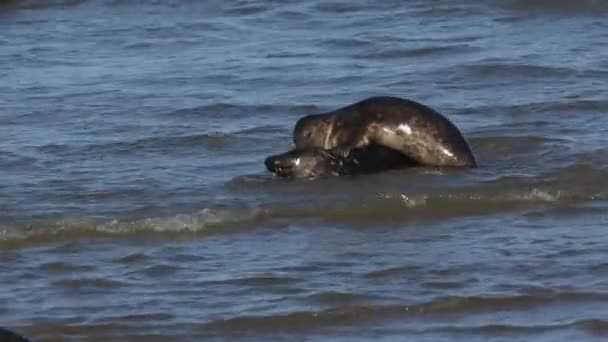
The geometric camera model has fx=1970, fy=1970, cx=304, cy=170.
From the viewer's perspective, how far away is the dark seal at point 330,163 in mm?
11922

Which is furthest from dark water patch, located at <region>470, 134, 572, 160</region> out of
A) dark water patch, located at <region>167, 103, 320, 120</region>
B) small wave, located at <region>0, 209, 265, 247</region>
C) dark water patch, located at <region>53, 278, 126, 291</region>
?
dark water patch, located at <region>53, 278, 126, 291</region>

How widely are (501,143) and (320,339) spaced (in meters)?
4.64

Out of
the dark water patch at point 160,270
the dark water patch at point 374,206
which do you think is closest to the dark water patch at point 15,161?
the dark water patch at point 374,206

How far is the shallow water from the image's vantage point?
351 inches

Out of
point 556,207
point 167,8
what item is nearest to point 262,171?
point 556,207

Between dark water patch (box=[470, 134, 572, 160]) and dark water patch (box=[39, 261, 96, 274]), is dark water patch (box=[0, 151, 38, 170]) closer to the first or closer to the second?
dark water patch (box=[39, 261, 96, 274])

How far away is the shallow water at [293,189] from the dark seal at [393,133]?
0.64ft

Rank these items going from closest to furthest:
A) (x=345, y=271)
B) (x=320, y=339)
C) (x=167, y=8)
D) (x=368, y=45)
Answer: (x=320, y=339) → (x=345, y=271) → (x=368, y=45) → (x=167, y=8)

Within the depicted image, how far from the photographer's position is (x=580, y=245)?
9867 millimetres

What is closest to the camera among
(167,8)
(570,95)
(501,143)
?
(501,143)

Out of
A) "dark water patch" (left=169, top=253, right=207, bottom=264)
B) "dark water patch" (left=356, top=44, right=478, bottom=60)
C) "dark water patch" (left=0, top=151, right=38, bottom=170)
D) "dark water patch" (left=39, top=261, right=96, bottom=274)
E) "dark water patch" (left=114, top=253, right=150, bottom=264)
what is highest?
"dark water patch" (left=169, top=253, right=207, bottom=264)

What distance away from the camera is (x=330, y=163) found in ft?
39.2

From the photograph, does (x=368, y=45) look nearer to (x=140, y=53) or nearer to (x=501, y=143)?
(x=140, y=53)

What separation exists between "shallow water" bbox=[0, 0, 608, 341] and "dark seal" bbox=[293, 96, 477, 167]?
20cm
